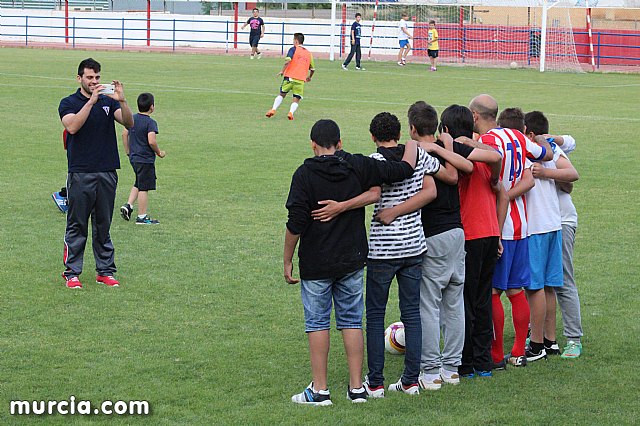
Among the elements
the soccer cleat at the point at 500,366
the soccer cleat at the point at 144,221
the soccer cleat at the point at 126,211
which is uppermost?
the soccer cleat at the point at 126,211

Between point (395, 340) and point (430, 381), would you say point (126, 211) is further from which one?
point (430, 381)

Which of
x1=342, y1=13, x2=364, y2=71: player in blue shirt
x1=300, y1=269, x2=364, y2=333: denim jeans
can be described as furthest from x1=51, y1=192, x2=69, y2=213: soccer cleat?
x1=342, y1=13, x2=364, y2=71: player in blue shirt

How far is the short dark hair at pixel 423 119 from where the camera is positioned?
6156 mm

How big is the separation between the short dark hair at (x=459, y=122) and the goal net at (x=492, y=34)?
31.0 m

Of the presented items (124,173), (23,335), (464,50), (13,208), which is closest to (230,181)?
(124,173)

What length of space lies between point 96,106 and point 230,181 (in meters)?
5.69

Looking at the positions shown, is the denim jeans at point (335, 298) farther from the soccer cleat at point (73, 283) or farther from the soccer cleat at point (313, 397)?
the soccer cleat at point (73, 283)

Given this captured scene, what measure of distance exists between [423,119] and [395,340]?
1.74m

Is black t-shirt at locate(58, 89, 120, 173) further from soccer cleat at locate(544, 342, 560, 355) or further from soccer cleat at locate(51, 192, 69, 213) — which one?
soccer cleat at locate(544, 342, 560, 355)

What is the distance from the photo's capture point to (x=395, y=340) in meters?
7.04

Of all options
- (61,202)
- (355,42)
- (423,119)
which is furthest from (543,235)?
(355,42)

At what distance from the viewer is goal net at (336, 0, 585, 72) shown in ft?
128

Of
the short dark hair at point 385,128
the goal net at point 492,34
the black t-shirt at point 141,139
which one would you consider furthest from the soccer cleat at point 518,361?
the goal net at point 492,34

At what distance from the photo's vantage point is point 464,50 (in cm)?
4303
